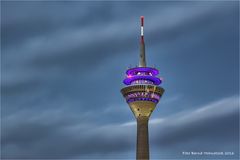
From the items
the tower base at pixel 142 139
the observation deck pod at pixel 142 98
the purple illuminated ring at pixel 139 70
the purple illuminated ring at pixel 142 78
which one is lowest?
the tower base at pixel 142 139

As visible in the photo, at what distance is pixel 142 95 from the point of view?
18112 centimetres

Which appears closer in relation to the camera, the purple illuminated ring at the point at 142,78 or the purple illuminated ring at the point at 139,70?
the purple illuminated ring at the point at 142,78

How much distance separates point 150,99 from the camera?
182375mm

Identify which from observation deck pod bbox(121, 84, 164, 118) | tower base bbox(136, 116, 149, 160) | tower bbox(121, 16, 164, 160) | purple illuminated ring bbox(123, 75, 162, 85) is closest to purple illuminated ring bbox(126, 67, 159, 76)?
tower bbox(121, 16, 164, 160)

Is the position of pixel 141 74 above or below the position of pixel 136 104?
above

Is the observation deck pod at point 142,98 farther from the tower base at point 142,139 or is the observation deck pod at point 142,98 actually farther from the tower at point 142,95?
the tower base at point 142,139

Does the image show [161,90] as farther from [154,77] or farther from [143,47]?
[143,47]

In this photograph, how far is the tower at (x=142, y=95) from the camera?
17988 centimetres

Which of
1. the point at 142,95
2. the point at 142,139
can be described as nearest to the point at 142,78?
the point at 142,95

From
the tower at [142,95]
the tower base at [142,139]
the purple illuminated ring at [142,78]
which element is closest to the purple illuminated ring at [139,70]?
the tower at [142,95]

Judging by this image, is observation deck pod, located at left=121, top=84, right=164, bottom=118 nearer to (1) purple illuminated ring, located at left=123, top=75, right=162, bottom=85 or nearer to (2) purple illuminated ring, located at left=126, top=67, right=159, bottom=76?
(1) purple illuminated ring, located at left=123, top=75, right=162, bottom=85

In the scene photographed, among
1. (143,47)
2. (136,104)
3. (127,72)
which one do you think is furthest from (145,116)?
(143,47)

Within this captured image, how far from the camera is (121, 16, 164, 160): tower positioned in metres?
180

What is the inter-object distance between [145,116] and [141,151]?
41.7 ft
